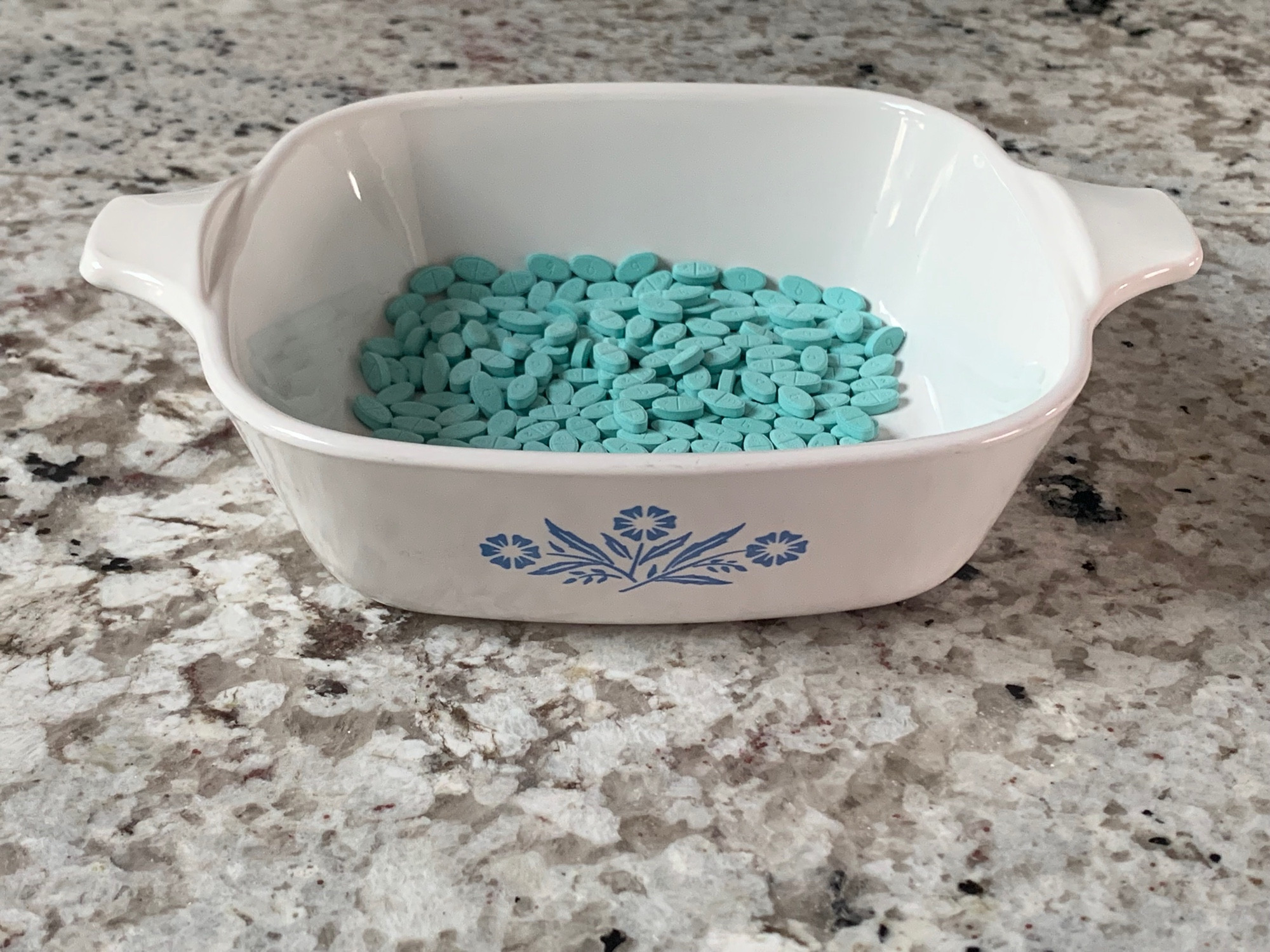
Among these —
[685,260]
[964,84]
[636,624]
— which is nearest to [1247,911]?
[636,624]

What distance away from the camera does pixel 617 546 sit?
0.48m

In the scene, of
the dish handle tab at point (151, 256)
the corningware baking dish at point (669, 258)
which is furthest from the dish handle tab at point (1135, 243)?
the dish handle tab at point (151, 256)

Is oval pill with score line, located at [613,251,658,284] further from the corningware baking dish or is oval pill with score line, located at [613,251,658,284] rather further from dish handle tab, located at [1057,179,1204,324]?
dish handle tab, located at [1057,179,1204,324]

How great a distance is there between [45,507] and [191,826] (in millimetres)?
250

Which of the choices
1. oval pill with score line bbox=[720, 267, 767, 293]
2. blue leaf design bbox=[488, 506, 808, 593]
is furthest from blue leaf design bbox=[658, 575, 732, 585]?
oval pill with score line bbox=[720, 267, 767, 293]

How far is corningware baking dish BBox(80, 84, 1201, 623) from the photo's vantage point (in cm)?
46

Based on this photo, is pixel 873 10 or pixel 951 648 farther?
pixel 873 10

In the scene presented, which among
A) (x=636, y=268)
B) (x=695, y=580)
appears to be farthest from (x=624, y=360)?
(x=695, y=580)

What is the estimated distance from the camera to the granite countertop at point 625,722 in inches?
18.2

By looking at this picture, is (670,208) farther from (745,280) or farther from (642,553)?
(642,553)

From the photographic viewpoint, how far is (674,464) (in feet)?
1.45

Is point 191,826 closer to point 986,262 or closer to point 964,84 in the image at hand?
point 986,262

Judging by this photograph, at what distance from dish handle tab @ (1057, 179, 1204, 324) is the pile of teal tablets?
0.54 ft

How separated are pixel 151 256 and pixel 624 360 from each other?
30 cm
